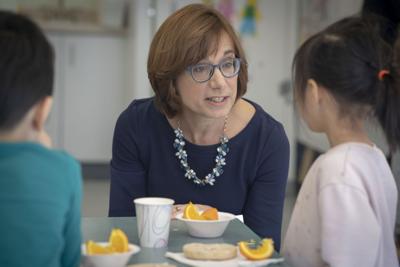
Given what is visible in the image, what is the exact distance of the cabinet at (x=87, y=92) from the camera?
571 cm

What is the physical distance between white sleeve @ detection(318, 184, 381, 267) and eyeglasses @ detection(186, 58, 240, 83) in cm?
A: 61

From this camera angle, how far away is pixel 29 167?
0.99m

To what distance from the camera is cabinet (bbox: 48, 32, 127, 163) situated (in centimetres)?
571

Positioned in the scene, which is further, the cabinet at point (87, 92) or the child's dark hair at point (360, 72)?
the cabinet at point (87, 92)

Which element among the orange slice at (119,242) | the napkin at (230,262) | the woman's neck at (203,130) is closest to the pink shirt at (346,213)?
the napkin at (230,262)

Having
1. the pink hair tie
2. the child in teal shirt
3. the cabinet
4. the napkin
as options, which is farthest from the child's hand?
the cabinet

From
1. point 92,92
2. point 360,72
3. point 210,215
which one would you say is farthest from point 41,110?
point 92,92

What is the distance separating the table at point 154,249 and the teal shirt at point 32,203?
23 centimetres

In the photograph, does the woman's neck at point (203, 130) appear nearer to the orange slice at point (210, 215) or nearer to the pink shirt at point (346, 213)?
the orange slice at point (210, 215)

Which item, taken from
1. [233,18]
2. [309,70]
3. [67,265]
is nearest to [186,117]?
[309,70]

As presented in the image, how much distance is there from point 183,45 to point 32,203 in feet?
2.70

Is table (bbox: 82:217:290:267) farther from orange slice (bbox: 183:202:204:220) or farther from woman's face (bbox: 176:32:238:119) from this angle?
woman's face (bbox: 176:32:238:119)

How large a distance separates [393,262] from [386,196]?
13cm

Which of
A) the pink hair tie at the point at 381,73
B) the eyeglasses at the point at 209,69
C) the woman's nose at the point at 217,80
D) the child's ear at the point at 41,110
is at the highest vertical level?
→ the pink hair tie at the point at 381,73
